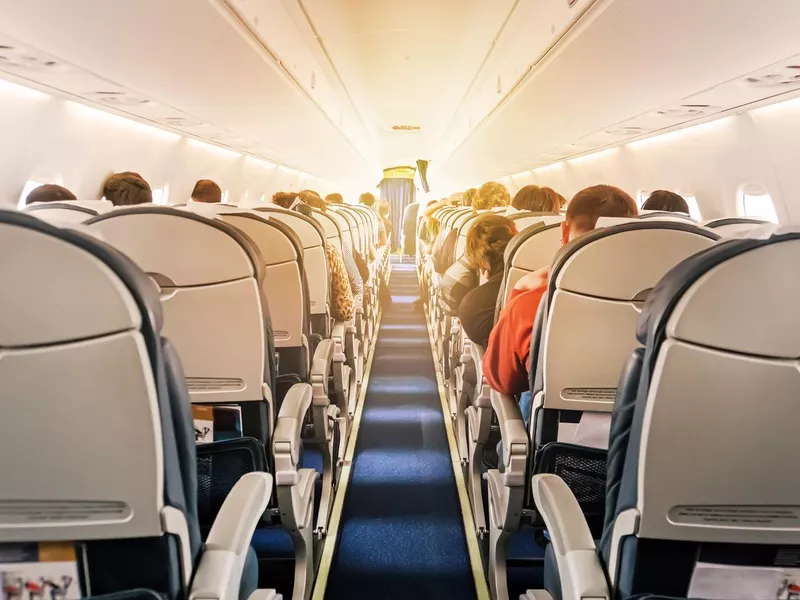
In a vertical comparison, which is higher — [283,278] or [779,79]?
[779,79]

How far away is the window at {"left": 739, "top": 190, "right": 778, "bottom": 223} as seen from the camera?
18.3ft

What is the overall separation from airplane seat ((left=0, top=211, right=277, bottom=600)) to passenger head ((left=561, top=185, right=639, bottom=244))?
1711 millimetres

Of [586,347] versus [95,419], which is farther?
[586,347]

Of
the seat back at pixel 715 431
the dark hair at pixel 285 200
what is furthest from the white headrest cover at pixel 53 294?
the dark hair at pixel 285 200

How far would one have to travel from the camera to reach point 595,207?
2475mm

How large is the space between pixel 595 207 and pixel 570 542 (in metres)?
1.36

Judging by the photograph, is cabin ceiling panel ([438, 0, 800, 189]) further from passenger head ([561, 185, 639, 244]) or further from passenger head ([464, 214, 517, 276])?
passenger head ([464, 214, 517, 276])

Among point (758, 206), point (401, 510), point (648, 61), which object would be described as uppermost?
point (648, 61)

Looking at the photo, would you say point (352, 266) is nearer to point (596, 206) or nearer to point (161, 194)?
point (596, 206)

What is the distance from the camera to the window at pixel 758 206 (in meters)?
5.58

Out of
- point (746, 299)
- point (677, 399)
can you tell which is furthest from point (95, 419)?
point (746, 299)

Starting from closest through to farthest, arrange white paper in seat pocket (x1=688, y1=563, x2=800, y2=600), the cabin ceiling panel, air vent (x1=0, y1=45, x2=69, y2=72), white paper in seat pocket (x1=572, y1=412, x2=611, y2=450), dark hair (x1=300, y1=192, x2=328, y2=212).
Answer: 1. white paper in seat pocket (x1=688, y1=563, x2=800, y2=600)
2. white paper in seat pocket (x1=572, y1=412, x2=611, y2=450)
3. the cabin ceiling panel
4. air vent (x1=0, y1=45, x2=69, y2=72)
5. dark hair (x1=300, y1=192, x2=328, y2=212)

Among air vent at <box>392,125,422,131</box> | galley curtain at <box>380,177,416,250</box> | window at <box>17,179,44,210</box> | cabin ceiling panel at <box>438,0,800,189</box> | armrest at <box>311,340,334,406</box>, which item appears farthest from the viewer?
galley curtain at <box>380,177,416,250</box>

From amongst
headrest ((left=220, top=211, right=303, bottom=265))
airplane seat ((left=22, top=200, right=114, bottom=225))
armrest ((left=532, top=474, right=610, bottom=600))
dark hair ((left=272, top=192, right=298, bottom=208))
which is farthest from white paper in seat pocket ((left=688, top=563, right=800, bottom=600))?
dark hair ((left=272, top=192, right=298, bottom=208))
